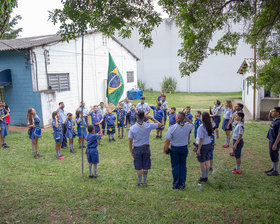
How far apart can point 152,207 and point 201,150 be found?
2.08 meters

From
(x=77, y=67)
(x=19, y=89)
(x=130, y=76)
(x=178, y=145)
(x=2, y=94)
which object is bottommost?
(x=178, y=145)

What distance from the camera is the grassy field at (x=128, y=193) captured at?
413cm

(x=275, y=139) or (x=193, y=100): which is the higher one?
(x=193, y=100)

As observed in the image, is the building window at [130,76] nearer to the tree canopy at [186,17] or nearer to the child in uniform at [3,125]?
the child in uniform at [3,125]

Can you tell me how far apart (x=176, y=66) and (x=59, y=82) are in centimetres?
2024

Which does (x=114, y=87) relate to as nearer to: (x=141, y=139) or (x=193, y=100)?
(x=141, y=139)

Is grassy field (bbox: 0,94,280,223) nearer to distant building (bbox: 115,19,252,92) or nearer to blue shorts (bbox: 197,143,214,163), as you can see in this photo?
blue shorts (bbox: 197,143,214,163)

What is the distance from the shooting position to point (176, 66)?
32.4 metres

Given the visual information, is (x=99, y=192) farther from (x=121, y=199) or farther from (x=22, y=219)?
(x=22, y=219)

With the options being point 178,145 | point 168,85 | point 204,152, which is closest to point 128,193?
point 178,145

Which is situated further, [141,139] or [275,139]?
[275,139]

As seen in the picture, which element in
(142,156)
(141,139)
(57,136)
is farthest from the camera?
(57,136)

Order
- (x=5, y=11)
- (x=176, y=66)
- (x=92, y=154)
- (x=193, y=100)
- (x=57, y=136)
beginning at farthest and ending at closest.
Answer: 1. (x=176, y=66)
2. (x=193, y=100)
3. (x=57, y=136)
4. (x=92, y=154)
5. (x=5, y=11)

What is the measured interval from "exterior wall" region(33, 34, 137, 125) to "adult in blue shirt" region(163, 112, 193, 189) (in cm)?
990
